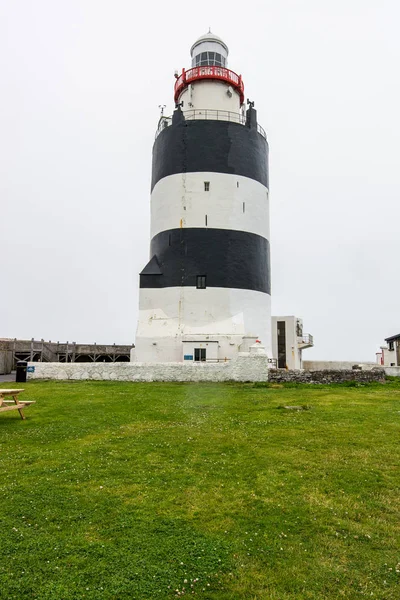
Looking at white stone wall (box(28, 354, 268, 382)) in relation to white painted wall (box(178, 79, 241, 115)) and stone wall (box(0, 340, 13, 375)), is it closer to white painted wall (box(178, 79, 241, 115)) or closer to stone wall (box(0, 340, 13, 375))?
stone wall (box(0, 340, 13, 375))

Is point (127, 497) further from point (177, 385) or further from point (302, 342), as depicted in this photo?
point (302, 342)

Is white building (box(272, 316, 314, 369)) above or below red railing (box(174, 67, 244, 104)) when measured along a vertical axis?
below

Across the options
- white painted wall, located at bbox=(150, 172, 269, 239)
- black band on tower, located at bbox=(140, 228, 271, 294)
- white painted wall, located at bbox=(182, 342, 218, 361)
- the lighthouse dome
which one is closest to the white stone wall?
white painted wall, located at bbox=(182, 342, 218, 361)

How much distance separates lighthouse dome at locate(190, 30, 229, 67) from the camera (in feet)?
93.6

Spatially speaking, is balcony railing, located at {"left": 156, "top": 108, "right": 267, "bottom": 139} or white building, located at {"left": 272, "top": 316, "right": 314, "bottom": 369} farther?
white building, located at {"left": 272, "top": 316, "right": 314, "bottom": 369}

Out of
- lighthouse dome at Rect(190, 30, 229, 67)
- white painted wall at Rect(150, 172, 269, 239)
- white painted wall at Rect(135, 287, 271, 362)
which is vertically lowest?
white painted wall at Rect(135, 287, 271, 362)

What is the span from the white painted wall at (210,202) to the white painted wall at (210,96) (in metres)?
4.96


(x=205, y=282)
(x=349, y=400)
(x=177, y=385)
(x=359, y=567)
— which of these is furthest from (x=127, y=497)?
(x=205, y=282)

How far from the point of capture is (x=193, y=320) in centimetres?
2378

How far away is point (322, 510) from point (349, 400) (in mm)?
9900

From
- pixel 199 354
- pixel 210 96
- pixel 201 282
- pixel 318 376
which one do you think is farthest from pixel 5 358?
pixel 210 96

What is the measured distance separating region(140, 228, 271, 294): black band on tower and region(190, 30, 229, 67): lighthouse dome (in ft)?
42.4

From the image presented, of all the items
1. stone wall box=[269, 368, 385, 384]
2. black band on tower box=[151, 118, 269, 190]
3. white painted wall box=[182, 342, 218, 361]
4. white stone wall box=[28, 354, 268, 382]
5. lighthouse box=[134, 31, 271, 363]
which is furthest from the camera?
A: black band on tower box=[151, 118, 269, 190]

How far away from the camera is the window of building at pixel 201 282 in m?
24.1
